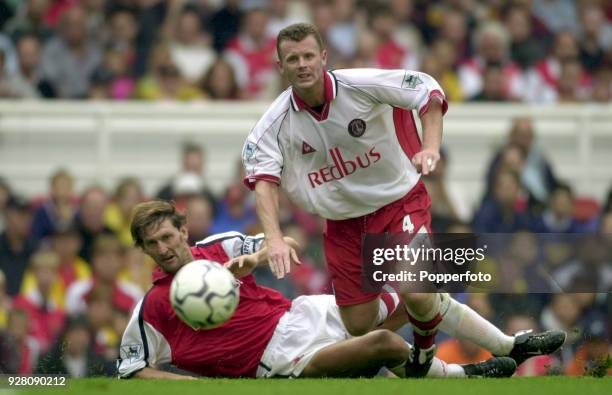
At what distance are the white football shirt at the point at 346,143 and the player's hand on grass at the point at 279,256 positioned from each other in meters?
0.57

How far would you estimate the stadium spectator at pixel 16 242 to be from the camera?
13.2m

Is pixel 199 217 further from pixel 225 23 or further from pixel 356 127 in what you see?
pixel 356 127

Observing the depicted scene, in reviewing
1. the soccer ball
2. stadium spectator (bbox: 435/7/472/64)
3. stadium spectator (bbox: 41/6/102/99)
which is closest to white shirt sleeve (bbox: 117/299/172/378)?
the soccer ball

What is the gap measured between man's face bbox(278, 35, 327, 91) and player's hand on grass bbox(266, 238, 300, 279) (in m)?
1.05

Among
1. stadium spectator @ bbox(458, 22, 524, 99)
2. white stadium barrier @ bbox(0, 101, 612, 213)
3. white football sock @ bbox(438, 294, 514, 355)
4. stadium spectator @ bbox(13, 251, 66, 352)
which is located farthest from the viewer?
stadium spectator @ bbox(458, 22, 524, 99)

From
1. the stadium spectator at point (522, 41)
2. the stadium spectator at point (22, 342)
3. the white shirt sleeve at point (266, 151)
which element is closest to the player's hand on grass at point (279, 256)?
the white shirt sleeve at point (266, 151)

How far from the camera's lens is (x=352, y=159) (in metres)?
8.84

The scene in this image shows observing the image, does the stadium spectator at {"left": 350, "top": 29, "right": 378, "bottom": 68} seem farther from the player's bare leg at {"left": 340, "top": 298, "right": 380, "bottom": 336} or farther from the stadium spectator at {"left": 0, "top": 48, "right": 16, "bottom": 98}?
the player's bare leg at {"left": 340, "top": 298, "right": 380, "bottom": 336}

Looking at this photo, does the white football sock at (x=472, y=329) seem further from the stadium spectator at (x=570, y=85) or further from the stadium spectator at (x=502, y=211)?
the stadium spectator at (x=570, y=85)

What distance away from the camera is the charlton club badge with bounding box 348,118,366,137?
8.74 m

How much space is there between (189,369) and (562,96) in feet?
27.1

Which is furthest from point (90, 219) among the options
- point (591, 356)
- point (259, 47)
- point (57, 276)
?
point (591, 356)

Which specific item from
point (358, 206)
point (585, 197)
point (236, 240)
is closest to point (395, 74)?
point (358, 206)

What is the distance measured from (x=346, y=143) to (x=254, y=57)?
22.1 ft
